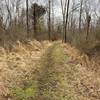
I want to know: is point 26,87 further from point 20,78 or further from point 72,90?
point 72,90

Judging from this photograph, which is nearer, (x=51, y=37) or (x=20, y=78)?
(x=20, y=78)

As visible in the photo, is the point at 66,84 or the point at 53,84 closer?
the point at 53,84

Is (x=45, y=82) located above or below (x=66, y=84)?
above

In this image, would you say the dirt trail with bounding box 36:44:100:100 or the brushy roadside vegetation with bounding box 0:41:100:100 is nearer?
the brushy roadside vegetation with bounding box 0:41:100:100

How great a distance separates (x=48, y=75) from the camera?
33.6 feet

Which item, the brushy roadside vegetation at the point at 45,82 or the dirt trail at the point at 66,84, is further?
the dirt trail at the point at 66,84

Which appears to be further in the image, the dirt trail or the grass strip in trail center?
the dirt trail

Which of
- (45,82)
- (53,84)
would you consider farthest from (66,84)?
(45,82)

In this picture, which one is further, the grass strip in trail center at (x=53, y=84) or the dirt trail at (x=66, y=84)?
the dirt trail at (x=66, y=84)

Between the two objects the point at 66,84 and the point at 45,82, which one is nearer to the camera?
the point at 45,82

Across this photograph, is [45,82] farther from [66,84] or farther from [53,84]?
[66,84]

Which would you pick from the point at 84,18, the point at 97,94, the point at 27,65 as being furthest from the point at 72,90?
the point at 84,18

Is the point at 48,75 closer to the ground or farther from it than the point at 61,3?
closer to the ground

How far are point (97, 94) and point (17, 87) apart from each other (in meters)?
2.82
